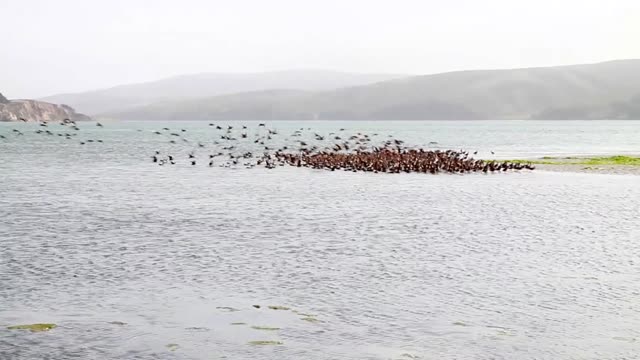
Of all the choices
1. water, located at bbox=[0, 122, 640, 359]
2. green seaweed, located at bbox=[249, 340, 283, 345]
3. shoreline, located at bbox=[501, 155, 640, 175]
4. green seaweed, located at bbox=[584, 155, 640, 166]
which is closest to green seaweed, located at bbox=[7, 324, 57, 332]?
water, located at bbox=[0, 122, 640, 359]

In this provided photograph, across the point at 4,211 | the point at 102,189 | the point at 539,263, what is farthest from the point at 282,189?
the point at 539,263

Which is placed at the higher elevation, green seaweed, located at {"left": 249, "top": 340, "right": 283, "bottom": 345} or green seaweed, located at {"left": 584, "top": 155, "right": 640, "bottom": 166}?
green seaweed, located at {"left": 249, "top": 340, "right": 283, "bottom": 345}

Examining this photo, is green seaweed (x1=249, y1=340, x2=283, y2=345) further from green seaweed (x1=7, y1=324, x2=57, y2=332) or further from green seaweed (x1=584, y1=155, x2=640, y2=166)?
green seaweed (x1=584, y1=155, x2=640, y2=166)

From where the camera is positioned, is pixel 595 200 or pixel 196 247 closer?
pixel 196 247

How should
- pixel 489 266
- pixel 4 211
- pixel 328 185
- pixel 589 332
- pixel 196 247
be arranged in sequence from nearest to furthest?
pixel 589 332 < pixel 489 266 < pixel 196 247 < pixel 4 211 < pixel 328 185

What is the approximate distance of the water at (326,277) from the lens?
14.3 meters

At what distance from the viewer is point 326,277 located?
2020cm

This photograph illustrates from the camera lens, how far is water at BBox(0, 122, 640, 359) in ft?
46.9

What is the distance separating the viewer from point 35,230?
29.2 metres

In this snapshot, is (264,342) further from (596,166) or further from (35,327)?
(596,166)

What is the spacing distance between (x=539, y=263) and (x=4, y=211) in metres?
25.3

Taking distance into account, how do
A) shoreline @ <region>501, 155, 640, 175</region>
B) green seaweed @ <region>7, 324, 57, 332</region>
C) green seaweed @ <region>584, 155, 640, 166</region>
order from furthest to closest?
green seaweed @ <region>584, 155, 640, 166</region>
shoreline @ <region>501, 155, 640, 175</region>
green seaweed @ <region>7, 324, 57, 332</region>

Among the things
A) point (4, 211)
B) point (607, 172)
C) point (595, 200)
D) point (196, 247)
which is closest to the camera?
point (196, 247)

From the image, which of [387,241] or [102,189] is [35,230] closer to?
[387,241]
